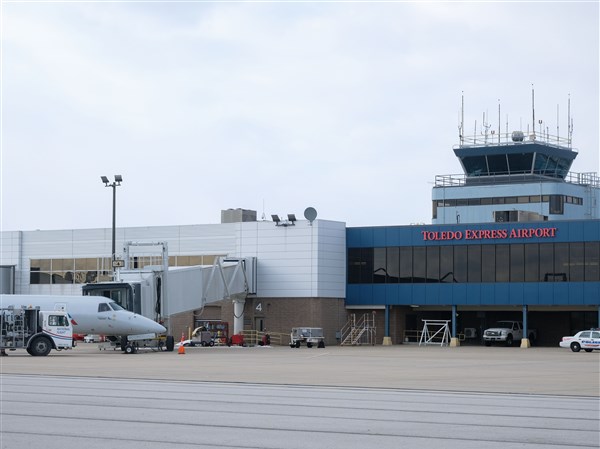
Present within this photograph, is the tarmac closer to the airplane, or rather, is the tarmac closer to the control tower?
the airplane

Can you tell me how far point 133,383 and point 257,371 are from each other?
8000mm

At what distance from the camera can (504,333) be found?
7856 centimetres

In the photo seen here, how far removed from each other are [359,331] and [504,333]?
10.7 meters

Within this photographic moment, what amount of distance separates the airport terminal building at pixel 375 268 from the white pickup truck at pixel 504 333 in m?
1.40

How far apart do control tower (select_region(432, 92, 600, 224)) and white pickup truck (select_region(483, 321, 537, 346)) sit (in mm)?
32942

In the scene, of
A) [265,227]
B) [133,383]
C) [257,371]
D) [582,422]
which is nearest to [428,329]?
A: [265,227]

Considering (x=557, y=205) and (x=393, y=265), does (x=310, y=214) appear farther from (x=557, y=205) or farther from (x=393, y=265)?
(x=557, y=205)

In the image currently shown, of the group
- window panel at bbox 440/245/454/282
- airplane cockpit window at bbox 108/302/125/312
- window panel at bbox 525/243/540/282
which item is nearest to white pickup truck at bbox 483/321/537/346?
window panel at bbox 525/243/540/282

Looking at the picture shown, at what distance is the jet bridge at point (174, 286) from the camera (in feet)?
210

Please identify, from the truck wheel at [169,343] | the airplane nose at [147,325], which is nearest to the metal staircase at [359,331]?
the truck wheel at [169,343]

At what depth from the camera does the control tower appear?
371ft

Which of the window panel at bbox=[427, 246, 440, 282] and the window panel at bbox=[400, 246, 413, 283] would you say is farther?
the window panel at bbox=[400, 246, 413, 283]

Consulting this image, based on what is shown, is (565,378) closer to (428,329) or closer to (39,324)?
(39,324)

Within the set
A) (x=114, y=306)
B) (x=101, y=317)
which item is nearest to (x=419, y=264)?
(x=114, y=306)
